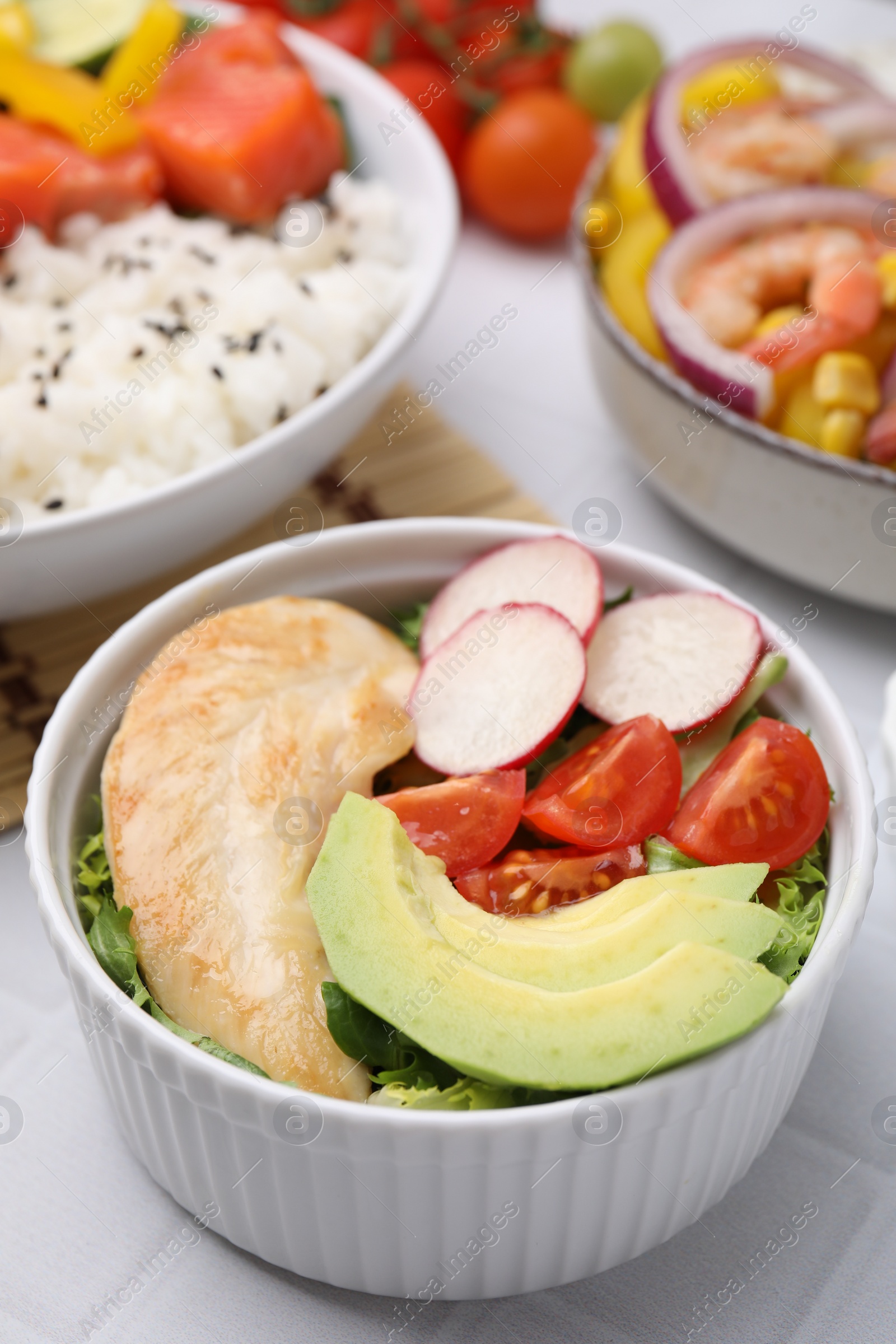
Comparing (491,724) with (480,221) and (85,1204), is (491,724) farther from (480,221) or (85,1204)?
(480,221)

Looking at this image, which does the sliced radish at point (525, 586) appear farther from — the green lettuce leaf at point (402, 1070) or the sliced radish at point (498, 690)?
the green lettuce leaf at point (402, 1070)

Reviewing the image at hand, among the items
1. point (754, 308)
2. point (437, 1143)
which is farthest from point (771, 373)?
point (437, 1143)

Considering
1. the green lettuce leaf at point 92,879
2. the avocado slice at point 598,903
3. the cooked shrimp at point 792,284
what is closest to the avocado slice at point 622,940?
the avocado slice at point 598,903

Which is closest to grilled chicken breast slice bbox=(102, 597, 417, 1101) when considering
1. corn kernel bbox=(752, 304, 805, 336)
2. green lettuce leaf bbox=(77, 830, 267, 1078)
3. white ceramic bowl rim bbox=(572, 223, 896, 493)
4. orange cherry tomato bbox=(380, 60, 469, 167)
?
green lettuce leaf bbox=(77, 830, 267, 1078)

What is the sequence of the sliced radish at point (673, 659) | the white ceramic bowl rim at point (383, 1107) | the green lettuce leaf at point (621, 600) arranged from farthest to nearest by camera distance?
the green lettuce leaf at point (621, 600) < the sliced radish at point (673, 659) < the white ceramic bowl rim at point (383, 1107)

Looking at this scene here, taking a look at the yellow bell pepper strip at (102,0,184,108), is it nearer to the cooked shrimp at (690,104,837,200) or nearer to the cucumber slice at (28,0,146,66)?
the cucumber slice at (28,0,146,66)

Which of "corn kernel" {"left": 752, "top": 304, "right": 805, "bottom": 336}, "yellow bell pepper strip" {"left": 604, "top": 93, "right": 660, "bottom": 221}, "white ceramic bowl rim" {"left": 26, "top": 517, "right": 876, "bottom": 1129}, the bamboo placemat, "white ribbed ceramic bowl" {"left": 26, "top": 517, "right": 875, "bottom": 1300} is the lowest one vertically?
the bamboo placemat

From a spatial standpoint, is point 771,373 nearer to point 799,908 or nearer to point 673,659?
point 673,659
